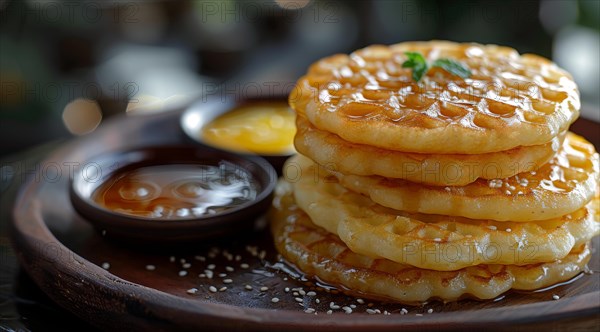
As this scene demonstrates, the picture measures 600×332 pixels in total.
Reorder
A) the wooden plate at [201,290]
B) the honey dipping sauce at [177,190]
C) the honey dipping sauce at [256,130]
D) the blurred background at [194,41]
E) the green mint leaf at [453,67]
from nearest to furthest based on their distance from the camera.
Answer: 1. the wooden plate at [201,290]
2. the green mint leaf at [453,67]
3. the honey dipping sauce at [177,190]
4. the honey dipping sauce at [256,130]
5. the blurred background at [194,41]

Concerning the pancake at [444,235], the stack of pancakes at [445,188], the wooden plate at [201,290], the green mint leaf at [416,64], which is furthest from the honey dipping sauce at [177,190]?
the green mint leaf at [416,64]

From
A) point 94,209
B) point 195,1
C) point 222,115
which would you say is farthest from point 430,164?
point 195,1

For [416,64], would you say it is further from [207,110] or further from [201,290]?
[207,110]

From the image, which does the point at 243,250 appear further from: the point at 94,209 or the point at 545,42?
the point at 545,42

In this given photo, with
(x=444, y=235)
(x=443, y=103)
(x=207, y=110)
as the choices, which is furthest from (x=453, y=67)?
(x=207, y=110)

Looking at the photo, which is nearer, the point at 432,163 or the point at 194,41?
the point at 432,163

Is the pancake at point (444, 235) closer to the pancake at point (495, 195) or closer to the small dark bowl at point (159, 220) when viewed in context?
the pancake at point (495, 195)
